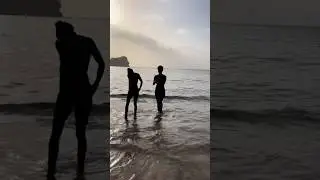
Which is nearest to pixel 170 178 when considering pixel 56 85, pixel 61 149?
pixel 61 149

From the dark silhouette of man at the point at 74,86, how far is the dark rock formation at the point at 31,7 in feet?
0.33

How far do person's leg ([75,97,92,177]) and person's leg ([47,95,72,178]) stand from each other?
10 centimetres

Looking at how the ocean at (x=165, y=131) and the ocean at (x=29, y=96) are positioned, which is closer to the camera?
the ocean at (x=29, y=96)

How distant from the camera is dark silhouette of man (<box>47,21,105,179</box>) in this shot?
2.79 metres

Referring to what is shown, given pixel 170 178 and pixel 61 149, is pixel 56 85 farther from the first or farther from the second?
pixel 170 178

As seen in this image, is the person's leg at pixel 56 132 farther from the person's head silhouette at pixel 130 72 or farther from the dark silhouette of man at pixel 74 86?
the person's head silhouette at pixel 130 72

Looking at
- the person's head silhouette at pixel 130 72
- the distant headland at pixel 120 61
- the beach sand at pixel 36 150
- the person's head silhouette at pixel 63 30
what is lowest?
the beach sand at pixel 36 150

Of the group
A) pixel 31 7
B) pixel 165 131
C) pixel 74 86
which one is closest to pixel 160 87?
pixel 165 131

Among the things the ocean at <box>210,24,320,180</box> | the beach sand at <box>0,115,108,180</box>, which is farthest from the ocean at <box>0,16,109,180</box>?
the ocean at <box>210,24,320,180</box>

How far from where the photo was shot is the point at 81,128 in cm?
283

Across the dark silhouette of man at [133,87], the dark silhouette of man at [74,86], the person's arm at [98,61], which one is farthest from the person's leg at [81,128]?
the dark silhouette of man at [133,87]

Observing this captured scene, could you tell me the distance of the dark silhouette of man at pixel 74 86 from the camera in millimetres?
2791

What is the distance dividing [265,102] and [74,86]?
4.35 ft

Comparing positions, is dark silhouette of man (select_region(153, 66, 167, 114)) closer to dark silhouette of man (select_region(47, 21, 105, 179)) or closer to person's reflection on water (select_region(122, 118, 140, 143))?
person's reflection on water (select_region(122, 118, 140, 143))
